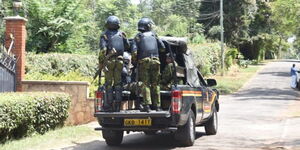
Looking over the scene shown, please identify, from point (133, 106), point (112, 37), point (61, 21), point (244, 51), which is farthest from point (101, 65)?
point (244, 51)

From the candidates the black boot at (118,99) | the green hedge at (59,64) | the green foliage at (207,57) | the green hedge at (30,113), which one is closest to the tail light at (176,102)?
the black boot at (118,99)

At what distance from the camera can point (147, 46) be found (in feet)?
30.6

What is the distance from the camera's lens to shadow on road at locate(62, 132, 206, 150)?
1001 centimetres

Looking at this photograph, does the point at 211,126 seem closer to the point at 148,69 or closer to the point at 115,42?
the point at 148,69

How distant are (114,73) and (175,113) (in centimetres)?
148

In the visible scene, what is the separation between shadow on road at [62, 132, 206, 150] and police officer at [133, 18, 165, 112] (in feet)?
4.09

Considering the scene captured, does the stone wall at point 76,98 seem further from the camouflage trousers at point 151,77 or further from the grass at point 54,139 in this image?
the camouflage trousers at point 151,77

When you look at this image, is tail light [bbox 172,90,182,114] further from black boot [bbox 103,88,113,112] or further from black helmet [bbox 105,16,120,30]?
black helmet [bbox 105,16,120,30]

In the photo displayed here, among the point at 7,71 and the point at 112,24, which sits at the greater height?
the point at 112,24

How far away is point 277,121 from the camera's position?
1550 cm

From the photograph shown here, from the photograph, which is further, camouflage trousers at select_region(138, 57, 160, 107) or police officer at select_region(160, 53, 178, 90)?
police officer at select_region(160, 53, 178, 90)

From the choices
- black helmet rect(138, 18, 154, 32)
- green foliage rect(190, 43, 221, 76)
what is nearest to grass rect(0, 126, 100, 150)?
black helmet rect(138, 18, 154, 32)

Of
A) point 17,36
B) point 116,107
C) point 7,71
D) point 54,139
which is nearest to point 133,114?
point 116,107

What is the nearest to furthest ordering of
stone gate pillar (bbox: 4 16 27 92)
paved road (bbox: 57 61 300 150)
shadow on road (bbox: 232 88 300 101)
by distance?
paved road (bbox: 57 61 300 150)
stone gate pillar (bbox: 4 16 27 92)
shadow on road (bbox: 232 88 300 101)
